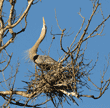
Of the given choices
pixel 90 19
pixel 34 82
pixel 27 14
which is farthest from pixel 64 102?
pixel 27 14

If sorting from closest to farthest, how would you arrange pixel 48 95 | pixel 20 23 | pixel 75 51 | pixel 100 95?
pixel 100 95
pixel 75 51
pixel 48 95
pixel 20 23

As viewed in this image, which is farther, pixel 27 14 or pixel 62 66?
pixel 27 14

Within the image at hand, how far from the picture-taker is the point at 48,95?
559 centimetres

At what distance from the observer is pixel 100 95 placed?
430cm

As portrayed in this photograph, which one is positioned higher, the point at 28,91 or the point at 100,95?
the point at 28,91

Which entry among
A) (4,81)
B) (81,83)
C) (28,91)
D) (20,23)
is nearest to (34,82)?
(28,91)

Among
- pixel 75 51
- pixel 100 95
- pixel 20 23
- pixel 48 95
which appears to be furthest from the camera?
pixel 20 23

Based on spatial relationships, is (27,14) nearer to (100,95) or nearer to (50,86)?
(50,86)

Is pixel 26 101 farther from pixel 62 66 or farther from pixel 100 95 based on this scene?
pixel 100 95

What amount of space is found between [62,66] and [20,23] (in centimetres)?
159

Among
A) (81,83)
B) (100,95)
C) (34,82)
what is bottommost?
(100,95)

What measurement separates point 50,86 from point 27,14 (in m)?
2.22

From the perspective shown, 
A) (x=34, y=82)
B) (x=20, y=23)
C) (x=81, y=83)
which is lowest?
(x=81, y=83)

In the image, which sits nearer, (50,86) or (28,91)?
(50,86)
